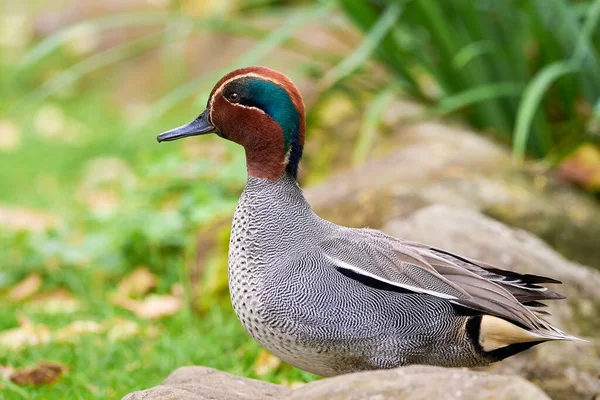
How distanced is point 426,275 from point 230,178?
8.71 feet

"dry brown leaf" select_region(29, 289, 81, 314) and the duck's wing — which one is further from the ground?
the duck's wing

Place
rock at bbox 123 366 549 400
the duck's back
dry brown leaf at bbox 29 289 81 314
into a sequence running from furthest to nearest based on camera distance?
dry brown leaf at bbox 29 289 81 314, the duck's back, rock at bbox 123 366 549 400

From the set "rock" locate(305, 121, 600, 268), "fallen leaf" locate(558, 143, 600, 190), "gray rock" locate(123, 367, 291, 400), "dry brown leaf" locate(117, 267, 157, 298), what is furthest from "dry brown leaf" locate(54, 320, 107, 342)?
"fallen leaf" locate(558, 143, 600, 190)

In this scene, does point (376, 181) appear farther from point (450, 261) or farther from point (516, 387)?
point (516, 387)

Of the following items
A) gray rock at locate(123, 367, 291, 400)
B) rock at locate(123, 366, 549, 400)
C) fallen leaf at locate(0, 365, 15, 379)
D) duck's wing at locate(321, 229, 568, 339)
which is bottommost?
fallen leaf at locate(0, 365, 15, 379)

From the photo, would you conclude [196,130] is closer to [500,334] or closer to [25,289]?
[500,334]

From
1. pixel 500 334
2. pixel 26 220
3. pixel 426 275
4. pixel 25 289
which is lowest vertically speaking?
pixel 26 220

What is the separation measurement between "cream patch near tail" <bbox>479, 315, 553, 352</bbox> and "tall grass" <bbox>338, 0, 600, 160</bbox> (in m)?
2.19

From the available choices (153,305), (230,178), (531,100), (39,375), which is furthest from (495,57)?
(39,375)

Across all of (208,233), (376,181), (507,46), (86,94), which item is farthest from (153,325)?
(86,94)

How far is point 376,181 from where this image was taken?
12.7 feet

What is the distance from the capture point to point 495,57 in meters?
4.70

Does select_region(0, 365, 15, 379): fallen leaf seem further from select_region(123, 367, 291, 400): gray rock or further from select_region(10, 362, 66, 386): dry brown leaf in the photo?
select_region(123, 367, 291, 400): gray rock

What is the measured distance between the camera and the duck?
2336 mm
